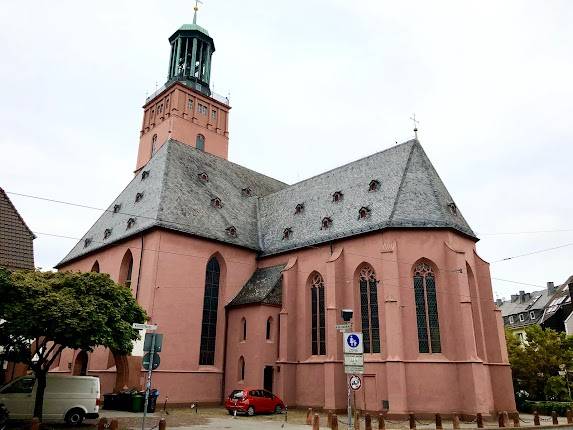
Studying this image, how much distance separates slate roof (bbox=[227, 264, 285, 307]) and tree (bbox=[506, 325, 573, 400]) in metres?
16.8

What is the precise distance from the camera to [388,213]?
24.0m

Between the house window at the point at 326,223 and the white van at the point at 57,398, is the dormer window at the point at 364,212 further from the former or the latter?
the white van at the point at 57,398

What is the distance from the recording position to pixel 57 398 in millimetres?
15891

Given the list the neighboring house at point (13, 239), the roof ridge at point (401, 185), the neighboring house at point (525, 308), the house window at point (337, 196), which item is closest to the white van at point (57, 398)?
the neighboring house at point (13, 239)

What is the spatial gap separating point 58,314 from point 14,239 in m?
5.90

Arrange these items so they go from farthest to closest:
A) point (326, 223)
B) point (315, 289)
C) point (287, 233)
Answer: point (287, 233), point (326, 223), point (315, 289)

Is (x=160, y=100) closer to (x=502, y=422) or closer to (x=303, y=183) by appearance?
(x=303, y=183)

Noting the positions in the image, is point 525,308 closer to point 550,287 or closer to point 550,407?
point 550,287

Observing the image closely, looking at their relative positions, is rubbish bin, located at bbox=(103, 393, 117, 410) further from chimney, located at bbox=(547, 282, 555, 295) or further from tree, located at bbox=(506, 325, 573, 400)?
chimney, located at bbox=(547, 282, 555, 295)

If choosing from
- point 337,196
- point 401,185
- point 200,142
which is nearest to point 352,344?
point 401,185

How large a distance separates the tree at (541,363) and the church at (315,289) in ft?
28.5

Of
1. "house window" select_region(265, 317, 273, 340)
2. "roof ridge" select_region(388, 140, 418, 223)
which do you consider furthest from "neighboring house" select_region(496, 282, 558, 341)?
"house window" select_region(265, 317, 273, 340)

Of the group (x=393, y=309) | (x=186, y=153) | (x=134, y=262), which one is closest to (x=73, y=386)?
(x=134, y=262)

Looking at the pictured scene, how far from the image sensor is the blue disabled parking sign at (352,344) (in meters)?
12.6
